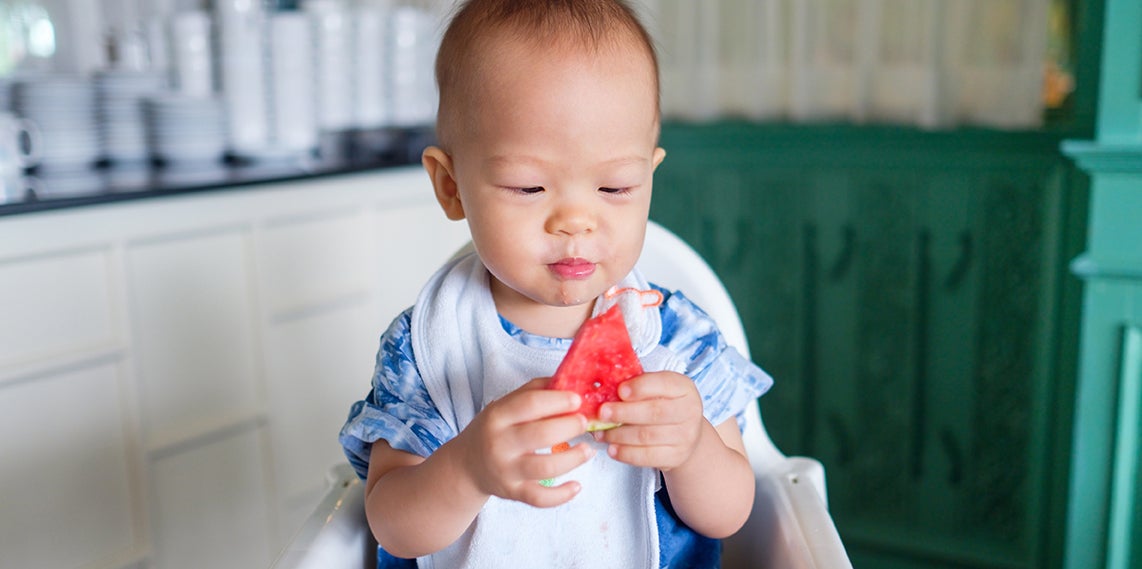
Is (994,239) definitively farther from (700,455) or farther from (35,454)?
(35,454)

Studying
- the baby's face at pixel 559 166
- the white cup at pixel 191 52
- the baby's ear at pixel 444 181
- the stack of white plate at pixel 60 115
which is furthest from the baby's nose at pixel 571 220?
the white cup at pixel 191 52

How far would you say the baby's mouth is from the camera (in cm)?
89

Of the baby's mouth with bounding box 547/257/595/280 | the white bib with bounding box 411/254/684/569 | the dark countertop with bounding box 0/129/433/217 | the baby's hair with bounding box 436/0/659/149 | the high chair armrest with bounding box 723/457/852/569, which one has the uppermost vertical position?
the baby's hair with bounding box 436/0/659/149

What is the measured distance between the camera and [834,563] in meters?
0.92

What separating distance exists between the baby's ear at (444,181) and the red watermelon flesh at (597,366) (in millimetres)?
220

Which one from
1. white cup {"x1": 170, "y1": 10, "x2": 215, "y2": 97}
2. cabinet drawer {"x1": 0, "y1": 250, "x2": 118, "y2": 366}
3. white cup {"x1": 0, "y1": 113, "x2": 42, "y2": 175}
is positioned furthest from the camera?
white cup {"x1": 170, "y1": 10, "x2": 215, "y2": 97}

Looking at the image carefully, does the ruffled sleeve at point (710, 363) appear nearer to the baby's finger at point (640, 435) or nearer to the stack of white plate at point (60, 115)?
the baby's finger at point (640, 435)

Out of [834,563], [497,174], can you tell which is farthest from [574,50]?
[834,563]

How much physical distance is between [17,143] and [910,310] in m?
1.83

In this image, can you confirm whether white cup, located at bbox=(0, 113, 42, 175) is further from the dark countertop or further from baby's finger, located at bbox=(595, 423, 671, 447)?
baby's finger, located at bbox=(595, 423, 671, 447)

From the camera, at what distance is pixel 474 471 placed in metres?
0.83

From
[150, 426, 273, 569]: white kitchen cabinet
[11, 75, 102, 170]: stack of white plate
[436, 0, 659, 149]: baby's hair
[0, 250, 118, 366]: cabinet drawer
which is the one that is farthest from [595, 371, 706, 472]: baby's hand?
[11, 75, 102, 170]: stack of white plate

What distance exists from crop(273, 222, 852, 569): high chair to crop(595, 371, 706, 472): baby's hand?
0.68 feet

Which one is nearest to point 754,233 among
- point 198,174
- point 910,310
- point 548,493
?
point 910,310
